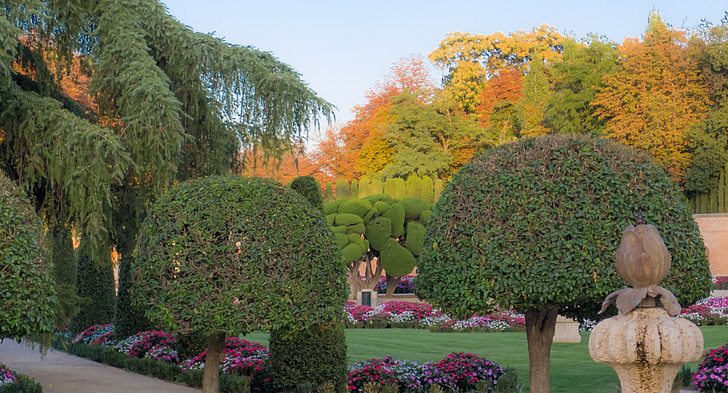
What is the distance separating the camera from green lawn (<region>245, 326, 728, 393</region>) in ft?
39.9

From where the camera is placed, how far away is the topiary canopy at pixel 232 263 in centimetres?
817

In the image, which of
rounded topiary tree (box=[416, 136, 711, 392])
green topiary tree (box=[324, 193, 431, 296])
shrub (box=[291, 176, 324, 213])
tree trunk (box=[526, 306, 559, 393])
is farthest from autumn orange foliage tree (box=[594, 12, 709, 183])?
rounded topiary tree (box=[416, 136, 711, 392])

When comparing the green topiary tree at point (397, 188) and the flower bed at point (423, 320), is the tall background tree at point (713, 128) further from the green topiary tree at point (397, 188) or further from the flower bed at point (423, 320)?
the flower bed at point (423, 320)

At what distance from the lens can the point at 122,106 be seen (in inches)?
396

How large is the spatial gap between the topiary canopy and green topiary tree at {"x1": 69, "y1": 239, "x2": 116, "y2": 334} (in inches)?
398

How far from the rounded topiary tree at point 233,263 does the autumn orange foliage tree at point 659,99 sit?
108 ft

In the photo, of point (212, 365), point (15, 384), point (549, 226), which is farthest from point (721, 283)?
point (15, 384)

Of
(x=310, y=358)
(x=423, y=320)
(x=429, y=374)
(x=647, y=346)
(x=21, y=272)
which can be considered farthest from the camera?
(x=423, y=320)

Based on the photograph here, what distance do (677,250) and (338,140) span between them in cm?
4351

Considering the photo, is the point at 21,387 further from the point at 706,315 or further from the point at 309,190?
the point at 706,315

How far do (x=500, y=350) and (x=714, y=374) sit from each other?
667cm

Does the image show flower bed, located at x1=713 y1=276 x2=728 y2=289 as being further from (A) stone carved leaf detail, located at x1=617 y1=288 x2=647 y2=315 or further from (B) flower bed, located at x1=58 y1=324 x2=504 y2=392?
(A) stone carved leaf detail, located at x1=617 y1=288 x2=647 y2=315

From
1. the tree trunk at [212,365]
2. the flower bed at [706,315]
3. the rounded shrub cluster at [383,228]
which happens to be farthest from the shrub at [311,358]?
the rounded shrub cluster at [383,228]

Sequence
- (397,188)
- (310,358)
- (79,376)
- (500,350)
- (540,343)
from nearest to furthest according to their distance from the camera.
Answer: (540,343), (310,358), (79,376), (500,350), (397,188)
